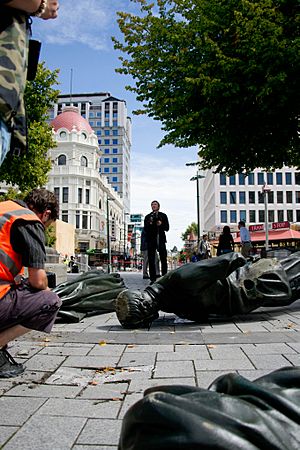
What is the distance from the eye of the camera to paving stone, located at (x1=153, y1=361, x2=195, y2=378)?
114 inches

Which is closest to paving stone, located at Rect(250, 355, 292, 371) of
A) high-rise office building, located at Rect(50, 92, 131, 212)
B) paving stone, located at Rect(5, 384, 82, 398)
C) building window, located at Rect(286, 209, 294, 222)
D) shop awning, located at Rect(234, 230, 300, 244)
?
paving stone, located at Rect(5, 384, 82, 398)

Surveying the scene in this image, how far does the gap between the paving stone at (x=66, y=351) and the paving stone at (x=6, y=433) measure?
5.23 feet

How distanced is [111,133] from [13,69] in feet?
395

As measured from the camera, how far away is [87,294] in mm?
5918

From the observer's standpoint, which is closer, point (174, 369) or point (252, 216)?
point (174, 369)

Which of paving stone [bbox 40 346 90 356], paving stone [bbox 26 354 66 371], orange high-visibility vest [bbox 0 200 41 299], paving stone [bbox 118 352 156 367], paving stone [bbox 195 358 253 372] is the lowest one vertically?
paving stone [bbox 40 346 90 356]

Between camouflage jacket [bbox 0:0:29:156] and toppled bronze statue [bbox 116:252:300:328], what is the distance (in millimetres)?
2779

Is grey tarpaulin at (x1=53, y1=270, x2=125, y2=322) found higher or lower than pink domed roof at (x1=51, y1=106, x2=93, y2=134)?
lower

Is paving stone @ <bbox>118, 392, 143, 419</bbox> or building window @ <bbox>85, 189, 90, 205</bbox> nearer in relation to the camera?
paving stone @ <bbox>118, 392, 143, 419</bbox>

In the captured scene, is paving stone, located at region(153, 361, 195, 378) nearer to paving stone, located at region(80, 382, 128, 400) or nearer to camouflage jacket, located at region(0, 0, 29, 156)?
paving stone, located at region(80, 382, 128, 400)

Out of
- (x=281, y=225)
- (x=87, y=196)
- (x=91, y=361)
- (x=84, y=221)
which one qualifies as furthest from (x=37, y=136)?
(x=87, y=196)

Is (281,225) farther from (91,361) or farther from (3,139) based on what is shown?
(3,139)

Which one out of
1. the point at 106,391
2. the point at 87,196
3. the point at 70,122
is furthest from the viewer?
the point at 70,122

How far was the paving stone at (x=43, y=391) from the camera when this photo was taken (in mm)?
2561
